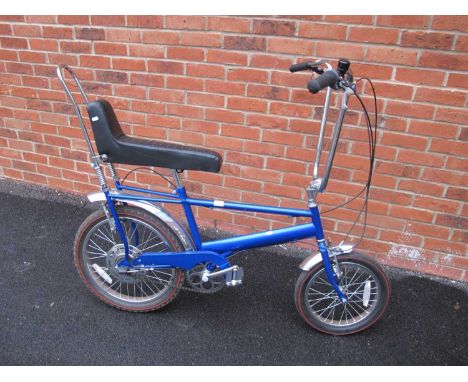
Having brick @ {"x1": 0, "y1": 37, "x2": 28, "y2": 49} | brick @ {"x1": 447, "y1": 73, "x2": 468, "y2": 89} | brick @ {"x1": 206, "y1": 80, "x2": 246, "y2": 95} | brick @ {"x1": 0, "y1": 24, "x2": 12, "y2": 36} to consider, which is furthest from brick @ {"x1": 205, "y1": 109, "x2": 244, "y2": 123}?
brick @ {"x1": 0, "y1": 24, "x2": 12, "y2": 36}

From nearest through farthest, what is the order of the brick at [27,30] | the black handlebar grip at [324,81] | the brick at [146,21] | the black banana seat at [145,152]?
the black handlebar grip at [324,81], the black banana seat at [145,152], the brick at [146,21], the brick at [27,30]

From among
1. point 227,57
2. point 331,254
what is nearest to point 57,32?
point 227,57

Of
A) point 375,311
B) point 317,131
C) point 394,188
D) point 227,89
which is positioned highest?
point 227,89

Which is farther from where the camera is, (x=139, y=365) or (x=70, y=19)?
(x=70, y=19)

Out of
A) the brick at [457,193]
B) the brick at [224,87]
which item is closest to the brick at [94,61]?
the brick at [224,87]

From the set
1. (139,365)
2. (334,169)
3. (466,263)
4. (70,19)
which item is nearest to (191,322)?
(139,365)

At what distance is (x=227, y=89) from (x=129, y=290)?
142 centimetres

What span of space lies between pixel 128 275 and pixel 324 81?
1.48m

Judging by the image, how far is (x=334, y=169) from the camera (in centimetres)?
246

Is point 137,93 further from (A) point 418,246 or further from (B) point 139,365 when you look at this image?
(A) point 418,246

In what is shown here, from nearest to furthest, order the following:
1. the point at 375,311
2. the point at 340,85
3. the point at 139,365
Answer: the point at 340,85, the point at 139,365, the point at 375,311

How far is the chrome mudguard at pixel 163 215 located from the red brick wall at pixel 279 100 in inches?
31.2

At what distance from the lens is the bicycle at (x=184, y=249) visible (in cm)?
183

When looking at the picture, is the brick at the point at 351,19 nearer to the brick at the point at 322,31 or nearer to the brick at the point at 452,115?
the brick at the point at 322,31
